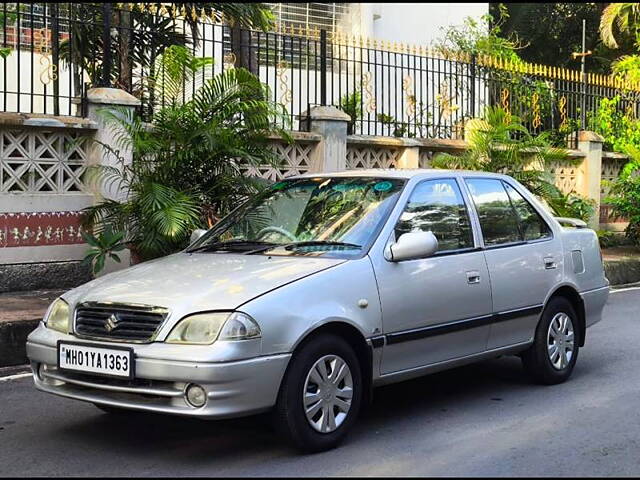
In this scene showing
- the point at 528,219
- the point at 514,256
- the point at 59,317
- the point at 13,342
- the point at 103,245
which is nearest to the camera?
the point at 59,317

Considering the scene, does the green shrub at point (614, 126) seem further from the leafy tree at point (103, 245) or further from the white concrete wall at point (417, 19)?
the leafy tree at point (103, 245)

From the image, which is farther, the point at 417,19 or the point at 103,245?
the point at 417,19

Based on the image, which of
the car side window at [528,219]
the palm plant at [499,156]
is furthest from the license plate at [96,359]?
the palm plant at [499,156]

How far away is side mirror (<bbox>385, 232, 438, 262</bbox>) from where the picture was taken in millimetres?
5473

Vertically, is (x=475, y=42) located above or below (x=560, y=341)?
above

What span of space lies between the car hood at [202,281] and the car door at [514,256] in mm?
1516

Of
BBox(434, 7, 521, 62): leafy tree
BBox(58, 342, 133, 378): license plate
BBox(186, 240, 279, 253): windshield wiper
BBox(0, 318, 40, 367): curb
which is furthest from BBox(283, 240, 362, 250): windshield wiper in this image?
BBox(434, 7, 521, 62): leafy tree

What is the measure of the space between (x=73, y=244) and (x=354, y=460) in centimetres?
631

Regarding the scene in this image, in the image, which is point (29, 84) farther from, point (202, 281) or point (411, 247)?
point (411, 247)

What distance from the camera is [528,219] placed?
6918 millimetres

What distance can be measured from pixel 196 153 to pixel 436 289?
409cm

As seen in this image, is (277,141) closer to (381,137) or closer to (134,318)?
(381,137)

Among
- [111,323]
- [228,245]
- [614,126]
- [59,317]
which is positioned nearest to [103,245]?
[228,245]

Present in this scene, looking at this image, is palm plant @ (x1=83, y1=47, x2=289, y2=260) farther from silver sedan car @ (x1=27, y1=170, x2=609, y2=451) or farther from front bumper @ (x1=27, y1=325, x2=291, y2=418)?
front bumper @ (x1=27, y1=325, x2=291, y2=418)
